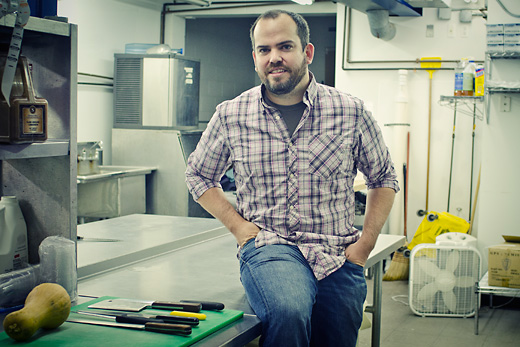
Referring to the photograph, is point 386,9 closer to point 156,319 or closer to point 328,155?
point 328,155

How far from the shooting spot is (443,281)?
176 inches

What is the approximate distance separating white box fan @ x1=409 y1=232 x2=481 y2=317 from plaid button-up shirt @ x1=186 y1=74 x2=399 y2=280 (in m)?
2.69

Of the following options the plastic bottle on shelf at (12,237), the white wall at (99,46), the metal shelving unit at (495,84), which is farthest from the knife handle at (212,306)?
the white wall at (99,46)

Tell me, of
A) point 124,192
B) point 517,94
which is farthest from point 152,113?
point 517,94

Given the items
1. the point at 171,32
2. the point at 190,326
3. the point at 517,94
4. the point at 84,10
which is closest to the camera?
the point at 190,326

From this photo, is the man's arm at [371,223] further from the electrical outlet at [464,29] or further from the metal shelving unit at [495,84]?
the electrical outlet at [464,29]

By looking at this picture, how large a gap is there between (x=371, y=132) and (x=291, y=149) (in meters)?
0.28

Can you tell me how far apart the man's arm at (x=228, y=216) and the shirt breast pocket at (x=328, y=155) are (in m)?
0.26

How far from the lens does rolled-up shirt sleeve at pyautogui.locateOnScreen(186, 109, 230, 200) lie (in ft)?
6.54

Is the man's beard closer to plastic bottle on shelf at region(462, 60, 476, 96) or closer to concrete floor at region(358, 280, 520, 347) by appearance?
concrete floor at region(358, 280, 520, 347)

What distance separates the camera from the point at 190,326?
140 centimetres

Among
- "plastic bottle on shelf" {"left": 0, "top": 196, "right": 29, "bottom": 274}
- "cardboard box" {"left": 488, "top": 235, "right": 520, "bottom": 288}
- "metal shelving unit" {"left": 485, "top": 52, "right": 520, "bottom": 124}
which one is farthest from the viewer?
"metal shelving unit" {"left": 485, "top": 52, "right": 520, "bottom": 124}

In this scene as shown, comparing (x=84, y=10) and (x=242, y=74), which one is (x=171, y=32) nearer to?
(x=84, y=10)

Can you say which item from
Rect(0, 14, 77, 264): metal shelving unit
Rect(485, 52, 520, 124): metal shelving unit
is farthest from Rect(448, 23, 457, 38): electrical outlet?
Rect(0, 14, 77, 264): metal shelving unit
